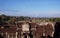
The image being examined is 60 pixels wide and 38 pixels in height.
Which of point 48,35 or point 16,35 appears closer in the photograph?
point 48,35

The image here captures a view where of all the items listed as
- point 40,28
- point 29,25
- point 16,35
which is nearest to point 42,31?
point 40,28

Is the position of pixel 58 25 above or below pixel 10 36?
above

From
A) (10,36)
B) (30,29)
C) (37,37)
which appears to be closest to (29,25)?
(30,29)

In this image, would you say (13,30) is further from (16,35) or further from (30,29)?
(30,29)

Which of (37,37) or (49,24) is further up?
(49,24)

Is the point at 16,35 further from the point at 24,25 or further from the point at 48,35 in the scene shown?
the point at 48,35

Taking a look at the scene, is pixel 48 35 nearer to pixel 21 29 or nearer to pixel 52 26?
pixel 52 26

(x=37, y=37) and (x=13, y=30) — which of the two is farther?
(x=13, y=30)

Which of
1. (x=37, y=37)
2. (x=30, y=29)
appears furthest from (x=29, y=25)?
(x=37, y=37)
